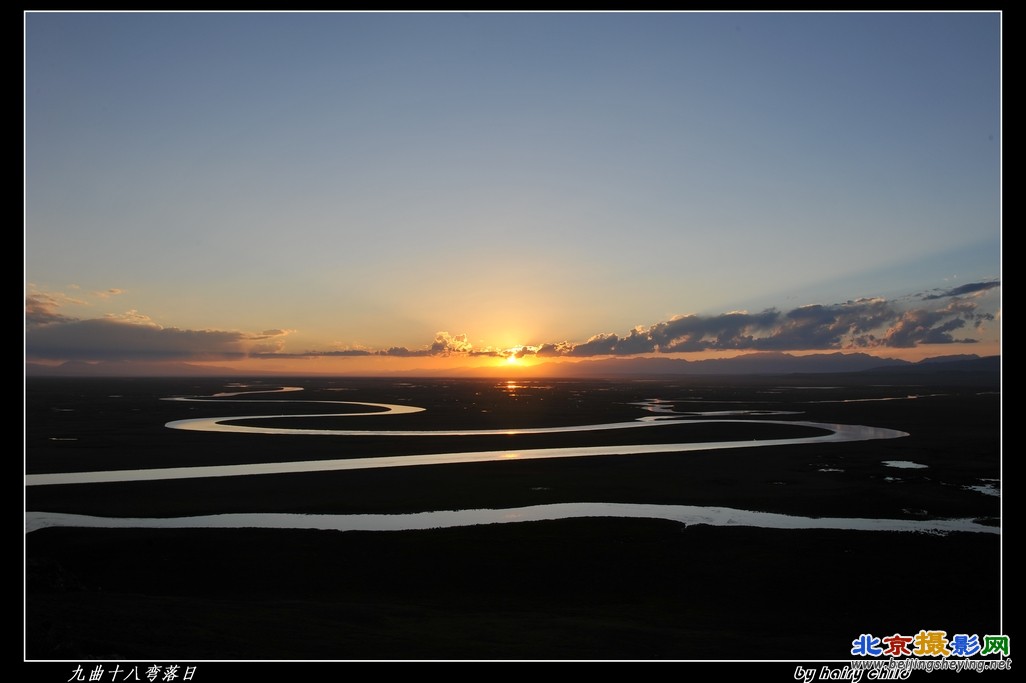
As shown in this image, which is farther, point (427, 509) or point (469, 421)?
point (469, 421)

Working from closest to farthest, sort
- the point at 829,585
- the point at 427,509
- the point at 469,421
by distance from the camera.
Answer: the point at 829,585, the point at 427,509, the point at 469,421
